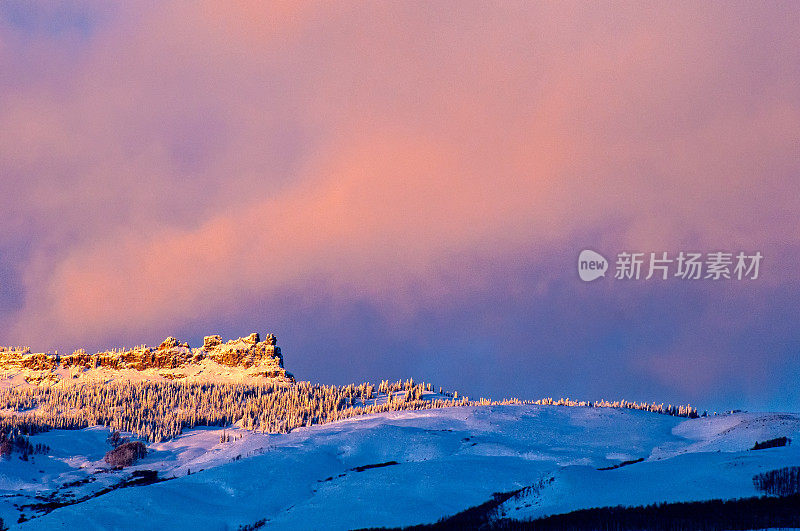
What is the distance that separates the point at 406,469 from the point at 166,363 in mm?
131104

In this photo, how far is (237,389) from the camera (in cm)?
14200

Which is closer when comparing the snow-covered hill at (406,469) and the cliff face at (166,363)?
the snow-covered hill at (406,469)

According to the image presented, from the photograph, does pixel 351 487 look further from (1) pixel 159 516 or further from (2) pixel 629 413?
(2) pixel 629 413

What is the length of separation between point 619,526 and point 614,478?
1179 cm

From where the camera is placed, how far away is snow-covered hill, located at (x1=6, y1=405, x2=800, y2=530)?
43062 millimetres

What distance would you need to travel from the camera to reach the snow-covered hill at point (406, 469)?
43.1 m

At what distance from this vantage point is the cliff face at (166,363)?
171 m

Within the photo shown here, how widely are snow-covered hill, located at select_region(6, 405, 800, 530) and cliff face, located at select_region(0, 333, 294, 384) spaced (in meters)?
69.3

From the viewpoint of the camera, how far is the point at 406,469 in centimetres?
5816

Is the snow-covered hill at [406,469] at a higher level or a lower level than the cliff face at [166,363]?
lower

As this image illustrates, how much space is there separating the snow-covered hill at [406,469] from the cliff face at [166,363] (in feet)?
227

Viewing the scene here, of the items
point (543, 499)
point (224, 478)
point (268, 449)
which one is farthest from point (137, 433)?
point (543, 499)

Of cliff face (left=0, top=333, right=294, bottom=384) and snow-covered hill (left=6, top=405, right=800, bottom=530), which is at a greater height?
cliff face (left=0, top=333, right=294, bottom=384)

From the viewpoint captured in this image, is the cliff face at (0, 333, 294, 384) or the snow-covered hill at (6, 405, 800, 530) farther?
the cliff face at (0, 333, 294, 384)
